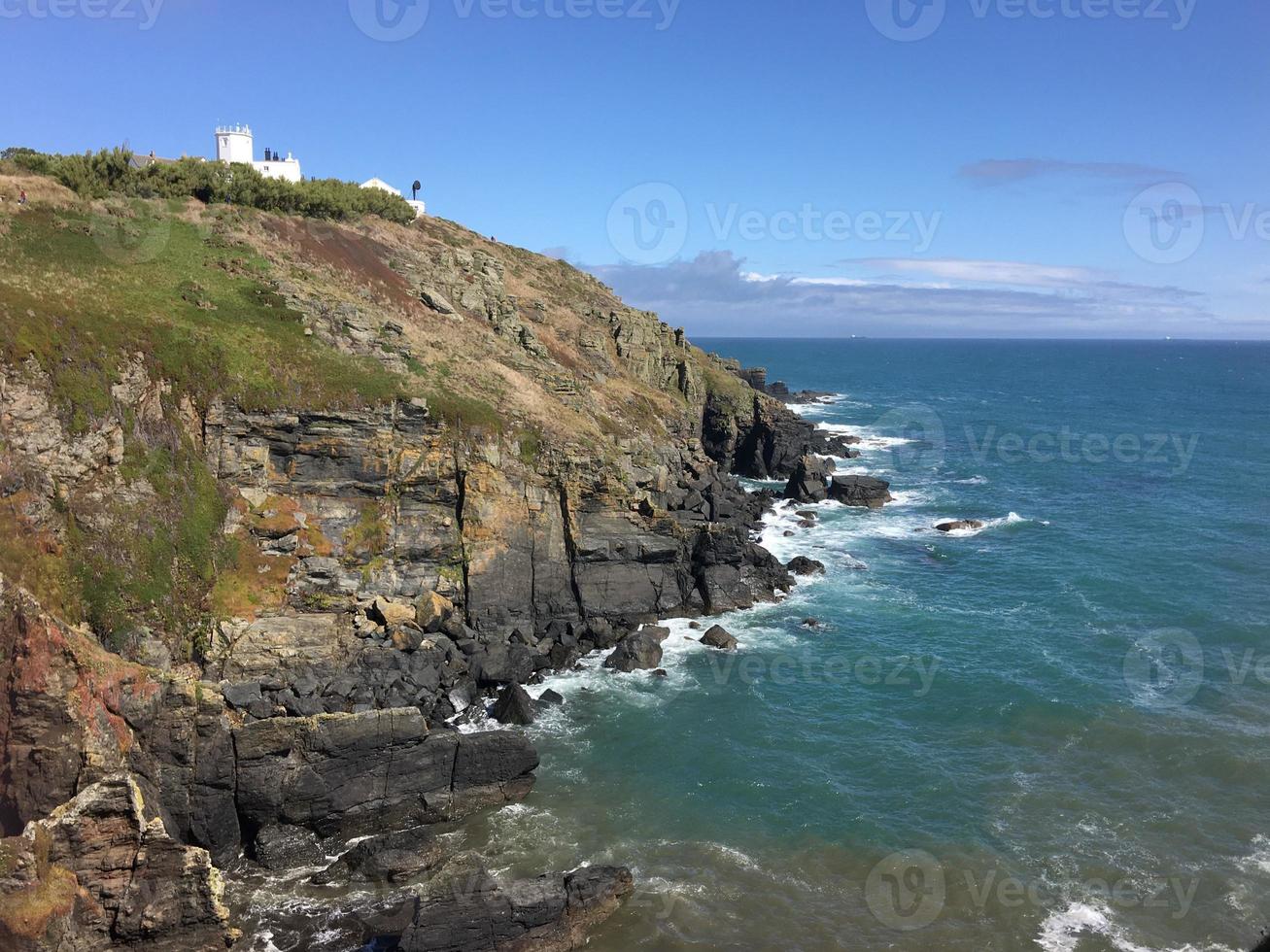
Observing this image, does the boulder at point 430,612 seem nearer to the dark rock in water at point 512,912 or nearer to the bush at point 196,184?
the dark rock in water at point 512,912

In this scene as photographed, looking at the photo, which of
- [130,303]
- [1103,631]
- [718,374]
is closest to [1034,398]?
[718,374]

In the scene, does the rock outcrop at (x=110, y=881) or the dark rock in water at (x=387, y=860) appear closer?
the rock outcrop at (x=110, y=881)

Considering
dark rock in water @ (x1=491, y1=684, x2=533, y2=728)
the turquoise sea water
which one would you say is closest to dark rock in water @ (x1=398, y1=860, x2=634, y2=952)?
the turquoise sea water

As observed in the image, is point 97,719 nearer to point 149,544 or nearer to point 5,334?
point 149,544

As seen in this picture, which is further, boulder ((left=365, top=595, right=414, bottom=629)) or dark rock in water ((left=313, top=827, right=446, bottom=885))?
boulder ((left=365, top=595, right=414, bottom=629))

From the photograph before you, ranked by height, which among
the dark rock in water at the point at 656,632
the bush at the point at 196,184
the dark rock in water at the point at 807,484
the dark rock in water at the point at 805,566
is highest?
the bush at the point at 196,184

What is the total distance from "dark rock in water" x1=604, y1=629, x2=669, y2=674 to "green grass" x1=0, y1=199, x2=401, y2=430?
18.6 m

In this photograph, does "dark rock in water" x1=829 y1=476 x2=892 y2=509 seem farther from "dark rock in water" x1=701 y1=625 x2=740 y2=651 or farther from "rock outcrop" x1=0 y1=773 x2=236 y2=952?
"rock outcrop" x1=0 y1=773 x2=236 y2=952

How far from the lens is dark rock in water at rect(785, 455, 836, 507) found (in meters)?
75.9

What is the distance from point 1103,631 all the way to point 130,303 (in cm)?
5547

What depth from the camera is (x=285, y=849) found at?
29625 mm

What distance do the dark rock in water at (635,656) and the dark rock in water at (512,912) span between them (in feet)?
53.7

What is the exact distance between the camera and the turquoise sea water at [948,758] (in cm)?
2773

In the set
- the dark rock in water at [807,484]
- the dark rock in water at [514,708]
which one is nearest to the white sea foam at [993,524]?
the dark rock in water at [807,484]
